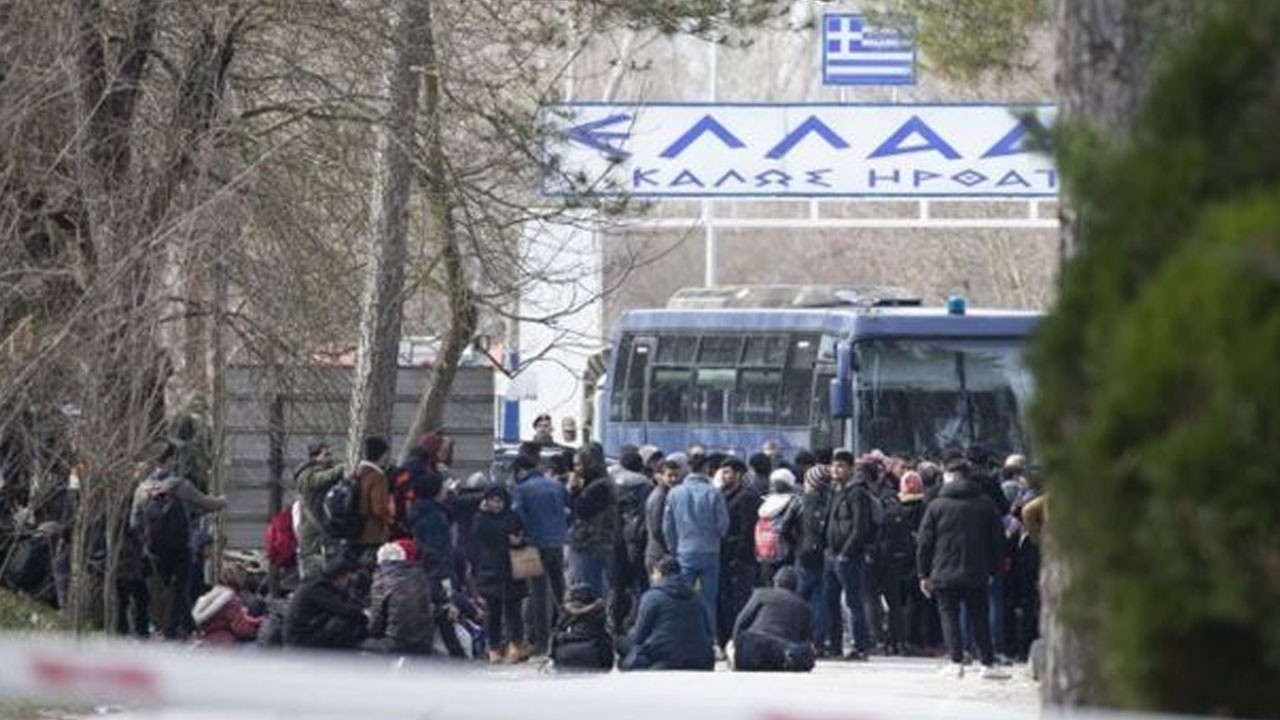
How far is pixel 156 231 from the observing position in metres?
15.7

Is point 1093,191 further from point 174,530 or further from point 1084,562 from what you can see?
point 174,530

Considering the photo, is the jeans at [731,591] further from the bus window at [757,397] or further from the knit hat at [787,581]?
the bus window at [757,397]

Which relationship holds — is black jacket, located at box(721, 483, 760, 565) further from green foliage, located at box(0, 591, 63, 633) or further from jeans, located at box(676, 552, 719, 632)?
green foliage, located at box(0, 591, 63, 633)

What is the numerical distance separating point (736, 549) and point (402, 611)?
6.44 meters

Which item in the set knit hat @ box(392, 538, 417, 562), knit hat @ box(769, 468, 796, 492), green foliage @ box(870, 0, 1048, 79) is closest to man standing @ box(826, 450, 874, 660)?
knit hat @ box(769, 468, 796, 492)

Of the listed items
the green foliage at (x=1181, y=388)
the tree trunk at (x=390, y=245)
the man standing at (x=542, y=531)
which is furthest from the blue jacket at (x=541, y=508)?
the green foliage at (x=1181, y=388)

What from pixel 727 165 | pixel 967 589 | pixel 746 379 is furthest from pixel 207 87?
pixel 727 165

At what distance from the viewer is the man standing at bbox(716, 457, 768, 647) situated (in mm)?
22031

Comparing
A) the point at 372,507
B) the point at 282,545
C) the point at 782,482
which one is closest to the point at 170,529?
the point at 282,545

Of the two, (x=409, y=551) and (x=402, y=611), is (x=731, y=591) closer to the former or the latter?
(x=409, y=551)

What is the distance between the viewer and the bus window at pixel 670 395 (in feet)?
105

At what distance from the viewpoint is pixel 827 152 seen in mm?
36375

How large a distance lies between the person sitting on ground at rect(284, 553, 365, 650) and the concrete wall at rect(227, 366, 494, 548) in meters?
3.16

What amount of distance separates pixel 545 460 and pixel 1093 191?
1985 cm
